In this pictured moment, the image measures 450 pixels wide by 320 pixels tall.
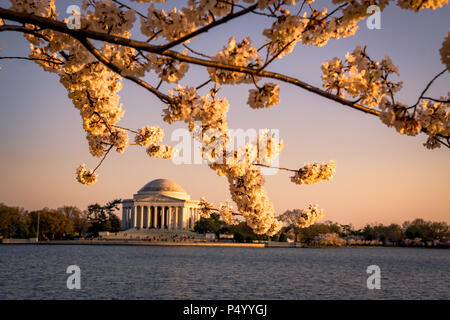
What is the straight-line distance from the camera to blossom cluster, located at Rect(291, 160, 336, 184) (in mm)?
8625

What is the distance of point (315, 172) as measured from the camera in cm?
860

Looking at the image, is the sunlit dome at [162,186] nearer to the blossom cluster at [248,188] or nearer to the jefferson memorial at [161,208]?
the jefferson memorial at [161,208]

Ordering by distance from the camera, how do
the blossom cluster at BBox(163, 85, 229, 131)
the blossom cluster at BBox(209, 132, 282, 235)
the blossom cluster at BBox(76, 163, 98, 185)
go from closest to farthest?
the blossom cluster at BBox(163, 85, 229, 131) < the blossom cluster at BBox(209, 132, 282, 235) < the blossom cluster at BBox(76, 163, 98, 185)

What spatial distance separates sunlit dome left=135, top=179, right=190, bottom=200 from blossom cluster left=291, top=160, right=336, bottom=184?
5202 inches

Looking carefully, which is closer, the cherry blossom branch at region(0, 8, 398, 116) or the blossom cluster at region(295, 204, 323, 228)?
the cherry blossom branch at region(0, 8, 398, 116)

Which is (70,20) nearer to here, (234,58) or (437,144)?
(234,58)

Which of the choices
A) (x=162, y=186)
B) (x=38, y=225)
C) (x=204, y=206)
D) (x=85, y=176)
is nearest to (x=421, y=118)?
(x=85, y=176)

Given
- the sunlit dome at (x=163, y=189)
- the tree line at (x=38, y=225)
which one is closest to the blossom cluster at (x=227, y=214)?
the tree line at (x=38, y=225)

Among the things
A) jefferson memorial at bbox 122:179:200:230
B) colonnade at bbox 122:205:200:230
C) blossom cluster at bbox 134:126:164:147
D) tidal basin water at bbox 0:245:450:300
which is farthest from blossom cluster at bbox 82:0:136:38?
colonnade at bbox 122:205:200:230

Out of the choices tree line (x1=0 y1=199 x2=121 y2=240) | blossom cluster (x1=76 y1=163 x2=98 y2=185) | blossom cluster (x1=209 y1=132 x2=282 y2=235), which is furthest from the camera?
tree line (x1=0 y1=199 x2=121 y2=240)

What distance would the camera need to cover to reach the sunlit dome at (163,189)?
461 ft

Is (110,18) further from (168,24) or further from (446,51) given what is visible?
(446,51)

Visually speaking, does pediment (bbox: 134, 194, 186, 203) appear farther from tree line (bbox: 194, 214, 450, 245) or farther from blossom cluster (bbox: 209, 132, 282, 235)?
blossom cluster (bbox: 209, 132, 282, 235)

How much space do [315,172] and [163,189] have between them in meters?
134
